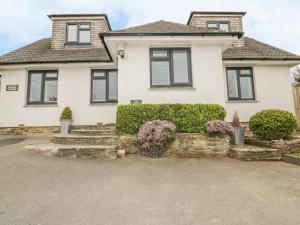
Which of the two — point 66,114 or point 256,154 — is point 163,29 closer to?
point 256,154

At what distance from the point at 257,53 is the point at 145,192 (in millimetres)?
10544

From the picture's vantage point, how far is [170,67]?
27.1 feet

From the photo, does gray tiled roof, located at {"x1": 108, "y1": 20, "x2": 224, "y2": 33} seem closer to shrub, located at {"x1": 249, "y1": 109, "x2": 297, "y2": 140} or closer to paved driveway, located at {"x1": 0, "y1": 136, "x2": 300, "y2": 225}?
shrub, located at {"x1": 249, "y1": 109, "x2": 297, "y2": 140}

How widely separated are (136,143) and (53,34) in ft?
31.9

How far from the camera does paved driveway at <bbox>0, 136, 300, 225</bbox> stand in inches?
118

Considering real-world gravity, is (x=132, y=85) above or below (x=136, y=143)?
above

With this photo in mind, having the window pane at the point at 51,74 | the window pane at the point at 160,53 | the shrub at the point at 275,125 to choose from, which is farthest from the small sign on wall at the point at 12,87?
the shrub at the point at 275,125

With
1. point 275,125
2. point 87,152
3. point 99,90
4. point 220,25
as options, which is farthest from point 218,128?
point 220,25

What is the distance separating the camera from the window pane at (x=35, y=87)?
433 inches

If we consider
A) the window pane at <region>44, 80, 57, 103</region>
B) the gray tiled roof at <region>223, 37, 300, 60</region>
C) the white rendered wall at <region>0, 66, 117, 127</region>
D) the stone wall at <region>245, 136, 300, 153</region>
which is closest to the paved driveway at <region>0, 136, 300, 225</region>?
the stone wall at <region>245, 136, 300, 153</region>

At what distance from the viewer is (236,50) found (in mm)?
11781

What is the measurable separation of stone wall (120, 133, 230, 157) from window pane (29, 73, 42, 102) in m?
7.11

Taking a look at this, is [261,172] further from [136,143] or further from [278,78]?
[278,78]

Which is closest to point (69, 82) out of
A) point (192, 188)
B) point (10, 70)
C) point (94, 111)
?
point (94, 111)
